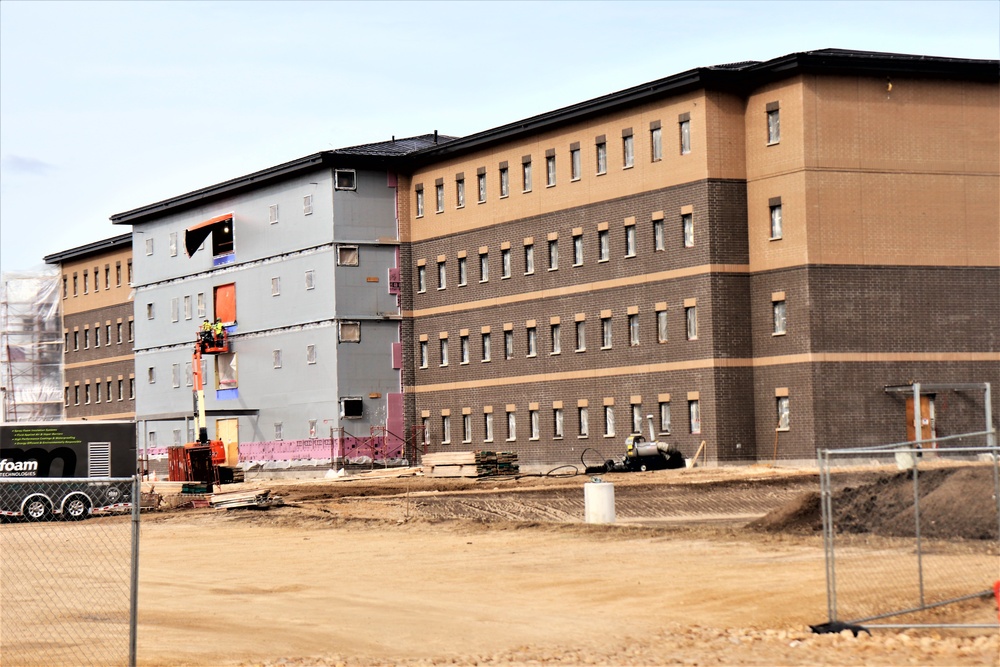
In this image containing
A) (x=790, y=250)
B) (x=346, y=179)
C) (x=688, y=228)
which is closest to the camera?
(x=790, y=250)

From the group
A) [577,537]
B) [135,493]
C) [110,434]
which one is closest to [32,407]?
[110,434]

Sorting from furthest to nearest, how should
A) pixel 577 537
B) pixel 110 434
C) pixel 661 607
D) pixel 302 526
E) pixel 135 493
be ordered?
pixel 110 434
pixel 302 526
pixel 577 537
pixel 661 607
pixel 135 493

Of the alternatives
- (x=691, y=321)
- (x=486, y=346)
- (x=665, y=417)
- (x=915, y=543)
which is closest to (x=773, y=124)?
(x=691, y=321)

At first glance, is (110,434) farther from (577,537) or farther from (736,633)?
(736,633)

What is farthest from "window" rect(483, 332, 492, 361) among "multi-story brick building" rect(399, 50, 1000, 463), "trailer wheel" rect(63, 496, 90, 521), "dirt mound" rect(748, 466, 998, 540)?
"dirt mound" rect(748, 466, 998, 540)

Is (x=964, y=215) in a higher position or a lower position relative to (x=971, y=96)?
lower

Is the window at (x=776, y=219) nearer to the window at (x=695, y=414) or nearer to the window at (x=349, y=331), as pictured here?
the window at (x=695, y=414)

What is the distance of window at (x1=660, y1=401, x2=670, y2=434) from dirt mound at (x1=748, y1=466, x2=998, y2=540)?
70.9 ft

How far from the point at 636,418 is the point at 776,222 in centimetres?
948

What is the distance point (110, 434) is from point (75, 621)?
24841 millimetres

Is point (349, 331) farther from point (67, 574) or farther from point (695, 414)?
point (67, 574)

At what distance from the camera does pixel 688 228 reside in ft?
180

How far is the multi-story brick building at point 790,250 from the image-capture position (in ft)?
170

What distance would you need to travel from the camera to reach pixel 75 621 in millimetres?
19562
